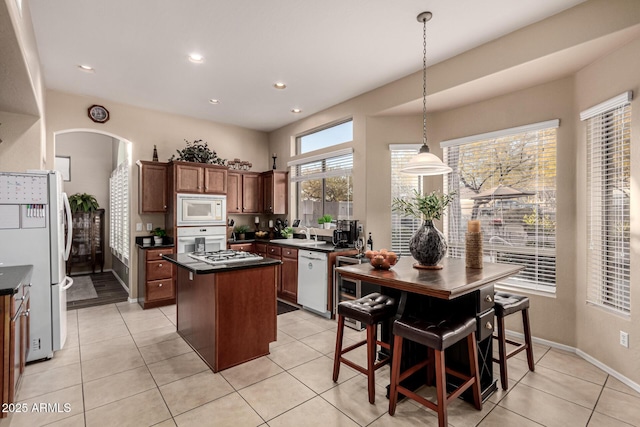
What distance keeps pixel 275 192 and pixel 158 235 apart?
2.03 meters

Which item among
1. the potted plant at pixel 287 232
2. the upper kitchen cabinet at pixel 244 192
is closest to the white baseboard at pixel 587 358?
the potted plant at pixel 287 232

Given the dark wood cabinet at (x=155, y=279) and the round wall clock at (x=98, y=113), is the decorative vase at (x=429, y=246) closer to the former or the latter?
the dark wood cabinet at (x=155, y=279)

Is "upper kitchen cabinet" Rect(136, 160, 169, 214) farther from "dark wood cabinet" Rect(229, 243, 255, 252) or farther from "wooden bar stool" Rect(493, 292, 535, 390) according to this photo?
"wooden bar stool" Rect(493, 292, 535, 390)

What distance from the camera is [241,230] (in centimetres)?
583

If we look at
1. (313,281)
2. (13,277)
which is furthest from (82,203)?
(313,281)

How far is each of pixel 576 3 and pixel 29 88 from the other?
4.53 metres

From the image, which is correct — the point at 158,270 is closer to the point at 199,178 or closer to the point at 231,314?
the point at 199,178

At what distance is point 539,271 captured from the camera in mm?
3371

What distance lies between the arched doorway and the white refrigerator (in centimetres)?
281

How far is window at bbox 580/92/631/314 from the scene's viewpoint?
265 centimetres

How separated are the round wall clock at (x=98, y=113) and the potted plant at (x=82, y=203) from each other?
2827 millimetres

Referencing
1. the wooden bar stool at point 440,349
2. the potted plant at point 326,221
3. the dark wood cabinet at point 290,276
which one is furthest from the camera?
the potted plant at point 326,221

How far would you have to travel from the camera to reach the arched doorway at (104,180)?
5.96m

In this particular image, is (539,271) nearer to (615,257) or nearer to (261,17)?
(615,257)
